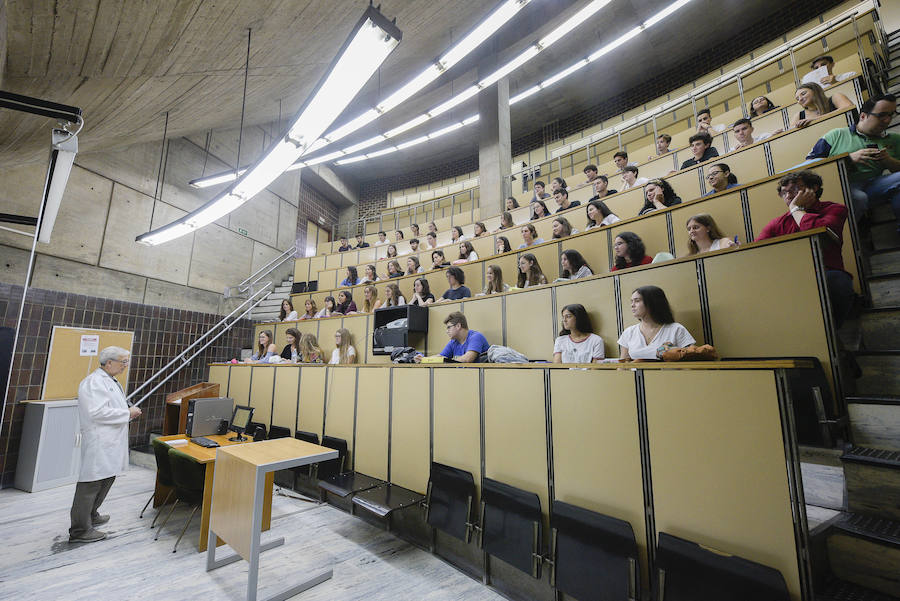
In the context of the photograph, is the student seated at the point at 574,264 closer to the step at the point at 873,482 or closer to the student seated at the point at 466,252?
the step at the point at 873,482

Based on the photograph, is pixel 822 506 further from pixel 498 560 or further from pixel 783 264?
pixel 498 560

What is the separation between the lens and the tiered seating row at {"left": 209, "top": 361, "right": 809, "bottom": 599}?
1260 millimetres

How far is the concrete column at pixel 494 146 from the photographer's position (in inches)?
296

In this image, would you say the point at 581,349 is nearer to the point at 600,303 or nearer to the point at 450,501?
the point at 600,303

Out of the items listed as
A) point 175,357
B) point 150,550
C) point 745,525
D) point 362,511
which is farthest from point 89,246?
point 745,525

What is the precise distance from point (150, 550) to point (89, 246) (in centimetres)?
495

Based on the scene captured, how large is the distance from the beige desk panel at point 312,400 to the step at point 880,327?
402 centimetres

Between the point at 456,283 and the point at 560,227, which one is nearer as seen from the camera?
the point at 560,227

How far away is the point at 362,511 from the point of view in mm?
3043

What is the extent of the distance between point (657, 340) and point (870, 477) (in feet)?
3.10

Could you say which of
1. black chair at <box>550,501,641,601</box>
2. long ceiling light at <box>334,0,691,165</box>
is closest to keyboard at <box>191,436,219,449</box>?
black chair at <box>550,501,641,601</box>

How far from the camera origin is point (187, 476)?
102 inches

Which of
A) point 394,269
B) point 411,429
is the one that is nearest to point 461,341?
point 411,429

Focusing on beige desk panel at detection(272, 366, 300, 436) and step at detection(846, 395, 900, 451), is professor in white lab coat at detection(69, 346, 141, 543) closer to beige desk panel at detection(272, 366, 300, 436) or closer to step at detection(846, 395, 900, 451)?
beige desk panel at detection(272, 366, 300, 436)
